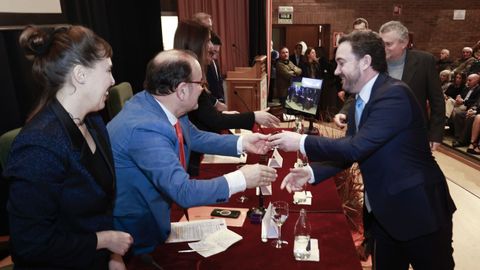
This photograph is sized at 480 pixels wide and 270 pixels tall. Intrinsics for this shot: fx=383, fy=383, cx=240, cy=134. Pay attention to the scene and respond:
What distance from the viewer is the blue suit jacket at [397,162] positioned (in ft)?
5.30

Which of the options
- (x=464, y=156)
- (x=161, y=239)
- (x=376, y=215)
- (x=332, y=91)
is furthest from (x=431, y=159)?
(x=332, y=91)

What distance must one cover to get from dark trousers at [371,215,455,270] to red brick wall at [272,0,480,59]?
25.3 ft

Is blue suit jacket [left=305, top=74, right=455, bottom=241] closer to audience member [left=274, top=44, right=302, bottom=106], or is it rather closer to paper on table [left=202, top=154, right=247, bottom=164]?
paper on table [left=202, top=154, right=247, bottom=164]

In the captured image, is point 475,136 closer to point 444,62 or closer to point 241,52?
point 444,62

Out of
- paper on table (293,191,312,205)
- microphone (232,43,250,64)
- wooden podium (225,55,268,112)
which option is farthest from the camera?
microphone (232,43,250,64)

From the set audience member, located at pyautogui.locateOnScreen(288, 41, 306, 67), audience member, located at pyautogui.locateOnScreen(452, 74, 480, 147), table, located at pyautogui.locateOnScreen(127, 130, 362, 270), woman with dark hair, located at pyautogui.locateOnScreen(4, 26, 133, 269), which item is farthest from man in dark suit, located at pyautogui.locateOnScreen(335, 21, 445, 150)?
audience member, located at pyautogui.locateOnScreen(288, 41, 306, 67)

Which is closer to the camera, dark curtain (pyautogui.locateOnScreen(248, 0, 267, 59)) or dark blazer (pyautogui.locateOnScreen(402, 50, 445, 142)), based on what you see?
dark blazer (pyautogui.locateOnScreen(402, 50, 445, 142))

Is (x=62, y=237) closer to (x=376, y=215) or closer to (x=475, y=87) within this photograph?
(x=376, y=215)

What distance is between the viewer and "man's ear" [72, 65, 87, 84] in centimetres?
125

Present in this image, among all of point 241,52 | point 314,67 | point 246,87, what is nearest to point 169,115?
point 246,87

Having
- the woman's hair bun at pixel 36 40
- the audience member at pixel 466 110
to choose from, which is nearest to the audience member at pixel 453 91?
the audience member at pixel 466 110

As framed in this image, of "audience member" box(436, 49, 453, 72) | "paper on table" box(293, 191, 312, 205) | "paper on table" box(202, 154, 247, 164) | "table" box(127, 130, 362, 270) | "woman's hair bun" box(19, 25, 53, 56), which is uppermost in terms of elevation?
"woman's hair bun" box(19, 25, 53, 56)

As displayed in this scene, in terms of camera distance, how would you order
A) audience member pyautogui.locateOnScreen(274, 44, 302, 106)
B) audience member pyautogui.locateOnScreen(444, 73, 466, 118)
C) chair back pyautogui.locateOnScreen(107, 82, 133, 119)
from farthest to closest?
audience member pyautogui.locateOnScreen(274, 44, 302, 106), audience member pyautogui.locateOnScreen(444, 73, 466, 118), chair back pyautogui.locateOnScreen(107, 82, 133, 119)

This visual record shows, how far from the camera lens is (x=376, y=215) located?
175cm
